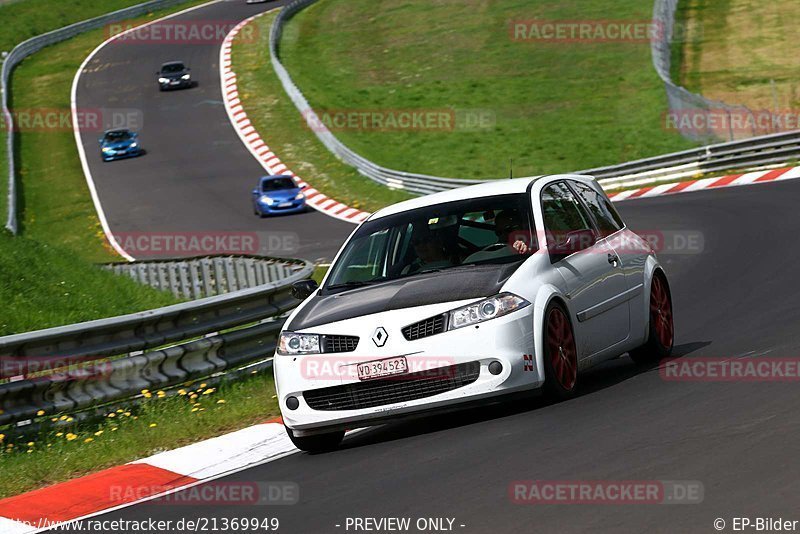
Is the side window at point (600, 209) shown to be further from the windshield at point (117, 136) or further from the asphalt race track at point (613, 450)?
the windshield at point (117, 136)

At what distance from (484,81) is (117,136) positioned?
13291 mm

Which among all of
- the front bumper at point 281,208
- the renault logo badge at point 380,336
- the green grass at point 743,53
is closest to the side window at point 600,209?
the renault logo badge at point 380,336

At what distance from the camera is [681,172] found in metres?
31.4

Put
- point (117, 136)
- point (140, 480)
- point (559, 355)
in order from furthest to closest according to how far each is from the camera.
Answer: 1. point (117, 136)
2. point (559, 355)
3. point (140, 480)

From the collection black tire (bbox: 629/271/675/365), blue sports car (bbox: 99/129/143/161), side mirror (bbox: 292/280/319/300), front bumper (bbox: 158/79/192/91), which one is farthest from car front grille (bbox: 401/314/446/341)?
front bumper (bbox: 158/79/192/91)

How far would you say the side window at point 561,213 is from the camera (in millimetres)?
9906

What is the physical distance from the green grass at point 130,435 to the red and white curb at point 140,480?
26 cm

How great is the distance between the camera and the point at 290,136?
150ft

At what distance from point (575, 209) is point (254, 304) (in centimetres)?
345

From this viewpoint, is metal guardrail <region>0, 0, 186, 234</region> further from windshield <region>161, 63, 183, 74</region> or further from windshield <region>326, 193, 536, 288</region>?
windshield <region>326, 193, 536, 288</region>

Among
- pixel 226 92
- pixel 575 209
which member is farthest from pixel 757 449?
pixel 226 92

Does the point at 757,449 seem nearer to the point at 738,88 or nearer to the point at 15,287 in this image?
the point at 15,287

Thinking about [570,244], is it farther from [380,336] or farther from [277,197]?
[277,197]

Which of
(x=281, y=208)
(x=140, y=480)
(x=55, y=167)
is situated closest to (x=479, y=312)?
(x=140, y=480)
